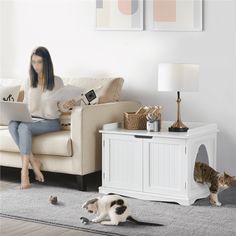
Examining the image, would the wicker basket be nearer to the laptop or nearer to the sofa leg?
the sofa leg

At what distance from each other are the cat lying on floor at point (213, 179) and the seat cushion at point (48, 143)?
0.96m

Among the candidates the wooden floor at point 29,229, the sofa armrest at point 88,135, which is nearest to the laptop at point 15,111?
the sofa armrest at point 88,135

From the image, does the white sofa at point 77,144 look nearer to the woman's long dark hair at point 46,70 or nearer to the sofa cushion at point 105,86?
the sofa cushion at point 105,86

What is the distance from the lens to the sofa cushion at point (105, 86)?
4879mm

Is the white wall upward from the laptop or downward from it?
upward

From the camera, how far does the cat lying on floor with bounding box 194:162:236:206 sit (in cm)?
410

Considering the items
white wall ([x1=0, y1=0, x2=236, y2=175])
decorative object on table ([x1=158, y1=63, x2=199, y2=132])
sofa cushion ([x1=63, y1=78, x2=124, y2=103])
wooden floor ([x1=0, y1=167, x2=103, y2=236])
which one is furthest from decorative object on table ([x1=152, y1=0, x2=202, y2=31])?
wooden floor ([x1=0, y1=167, x2=103, y2=236])

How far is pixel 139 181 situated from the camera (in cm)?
432

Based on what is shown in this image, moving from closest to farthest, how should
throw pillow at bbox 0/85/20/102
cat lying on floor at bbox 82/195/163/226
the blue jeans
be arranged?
1. cat lying on floor at bbox 82/195/163/226
2. the blue jeans
3. throw pillow at bbox 0/85/20/102

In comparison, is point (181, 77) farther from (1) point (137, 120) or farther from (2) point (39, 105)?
(2) point (39, 105)

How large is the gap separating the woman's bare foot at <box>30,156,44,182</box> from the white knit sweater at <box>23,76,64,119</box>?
0.37 meters

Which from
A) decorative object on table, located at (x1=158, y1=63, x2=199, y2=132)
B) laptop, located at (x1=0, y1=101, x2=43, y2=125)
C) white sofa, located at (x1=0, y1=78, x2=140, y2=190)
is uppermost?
decorative object on table, located at (x1=158, y1=63, x2=199, y2=132)

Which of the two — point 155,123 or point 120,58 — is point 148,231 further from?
point 120,58

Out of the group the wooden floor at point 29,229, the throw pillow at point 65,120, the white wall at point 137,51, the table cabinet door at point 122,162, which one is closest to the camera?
the wooden floor at point 29,229
